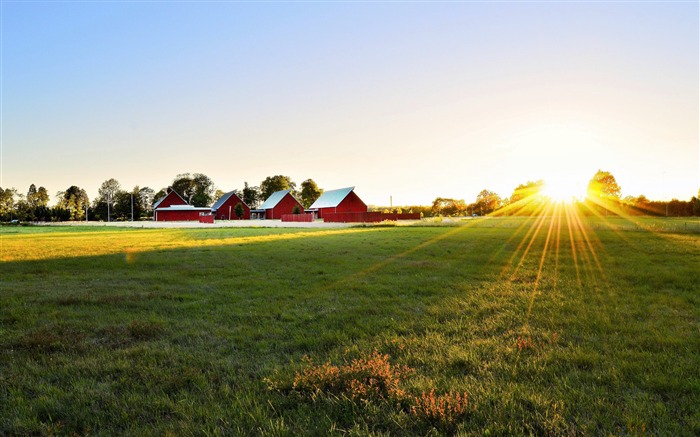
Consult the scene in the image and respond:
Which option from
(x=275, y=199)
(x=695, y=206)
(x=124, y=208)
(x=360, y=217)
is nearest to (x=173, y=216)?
(x=275, y=199)

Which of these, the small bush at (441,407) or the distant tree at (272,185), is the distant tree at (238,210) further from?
the small bush at (441,407)

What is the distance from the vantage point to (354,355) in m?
4.65

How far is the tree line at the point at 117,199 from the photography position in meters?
97.1

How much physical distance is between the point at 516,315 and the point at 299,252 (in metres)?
11.1

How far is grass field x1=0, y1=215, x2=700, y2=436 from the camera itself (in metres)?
3.28

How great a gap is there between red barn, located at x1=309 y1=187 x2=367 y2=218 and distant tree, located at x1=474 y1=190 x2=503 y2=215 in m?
52.6

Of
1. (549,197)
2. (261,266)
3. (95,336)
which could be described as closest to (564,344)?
(95,336)

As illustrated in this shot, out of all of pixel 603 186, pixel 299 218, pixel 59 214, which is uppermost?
pixel 603 186

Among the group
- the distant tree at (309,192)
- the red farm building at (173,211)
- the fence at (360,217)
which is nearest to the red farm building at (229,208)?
the red farm building at (173,211)

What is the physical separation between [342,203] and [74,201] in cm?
9271

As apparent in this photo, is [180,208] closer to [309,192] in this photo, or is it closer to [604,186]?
[309,192]

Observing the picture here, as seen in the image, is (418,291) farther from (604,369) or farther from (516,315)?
(604,369)

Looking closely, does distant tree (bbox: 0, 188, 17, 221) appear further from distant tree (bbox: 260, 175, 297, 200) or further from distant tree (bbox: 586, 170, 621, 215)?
distant tree (bbox: 586, 170, 621, 215)

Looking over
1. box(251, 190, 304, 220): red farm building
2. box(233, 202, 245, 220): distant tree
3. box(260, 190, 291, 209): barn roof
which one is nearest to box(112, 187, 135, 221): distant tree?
box(233, 202, 245, 220): distant tree
